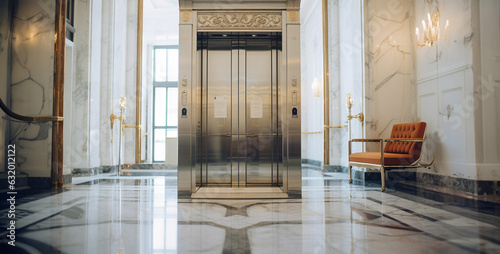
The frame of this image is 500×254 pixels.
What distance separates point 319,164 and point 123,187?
577 centimetres

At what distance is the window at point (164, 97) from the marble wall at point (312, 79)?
4.67 meters

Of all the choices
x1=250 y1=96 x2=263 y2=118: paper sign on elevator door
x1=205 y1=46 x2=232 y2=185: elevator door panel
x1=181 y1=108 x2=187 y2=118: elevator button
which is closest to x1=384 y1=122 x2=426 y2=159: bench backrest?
x1=250 y1=96 x2=263 y2=118: paper sign on elevator door

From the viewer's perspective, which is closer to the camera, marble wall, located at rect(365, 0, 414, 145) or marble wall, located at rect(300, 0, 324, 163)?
marble wall, located at rect(365, 0, 414, 145)

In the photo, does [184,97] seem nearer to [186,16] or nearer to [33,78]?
[186,16]

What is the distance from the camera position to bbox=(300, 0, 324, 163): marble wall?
910cm

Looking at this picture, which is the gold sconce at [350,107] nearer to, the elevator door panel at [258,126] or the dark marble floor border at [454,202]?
the dark marble floor border at [454,202]

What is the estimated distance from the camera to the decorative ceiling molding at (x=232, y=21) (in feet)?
14.4

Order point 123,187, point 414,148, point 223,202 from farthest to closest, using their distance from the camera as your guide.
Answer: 1. point 123,187
2. point 414,148
3. point 223,202

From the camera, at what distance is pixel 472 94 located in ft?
14.9

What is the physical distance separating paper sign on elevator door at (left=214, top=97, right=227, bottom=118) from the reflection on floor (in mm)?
1387

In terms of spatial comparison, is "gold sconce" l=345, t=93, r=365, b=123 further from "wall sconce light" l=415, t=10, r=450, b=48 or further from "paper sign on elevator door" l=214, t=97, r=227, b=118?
"paper sign on elevator door" l=214, t=97, r=227, b=118

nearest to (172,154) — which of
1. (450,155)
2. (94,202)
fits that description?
(94,202)

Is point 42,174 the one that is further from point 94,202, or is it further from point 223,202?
point 223,202

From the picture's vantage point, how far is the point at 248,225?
283 cm
